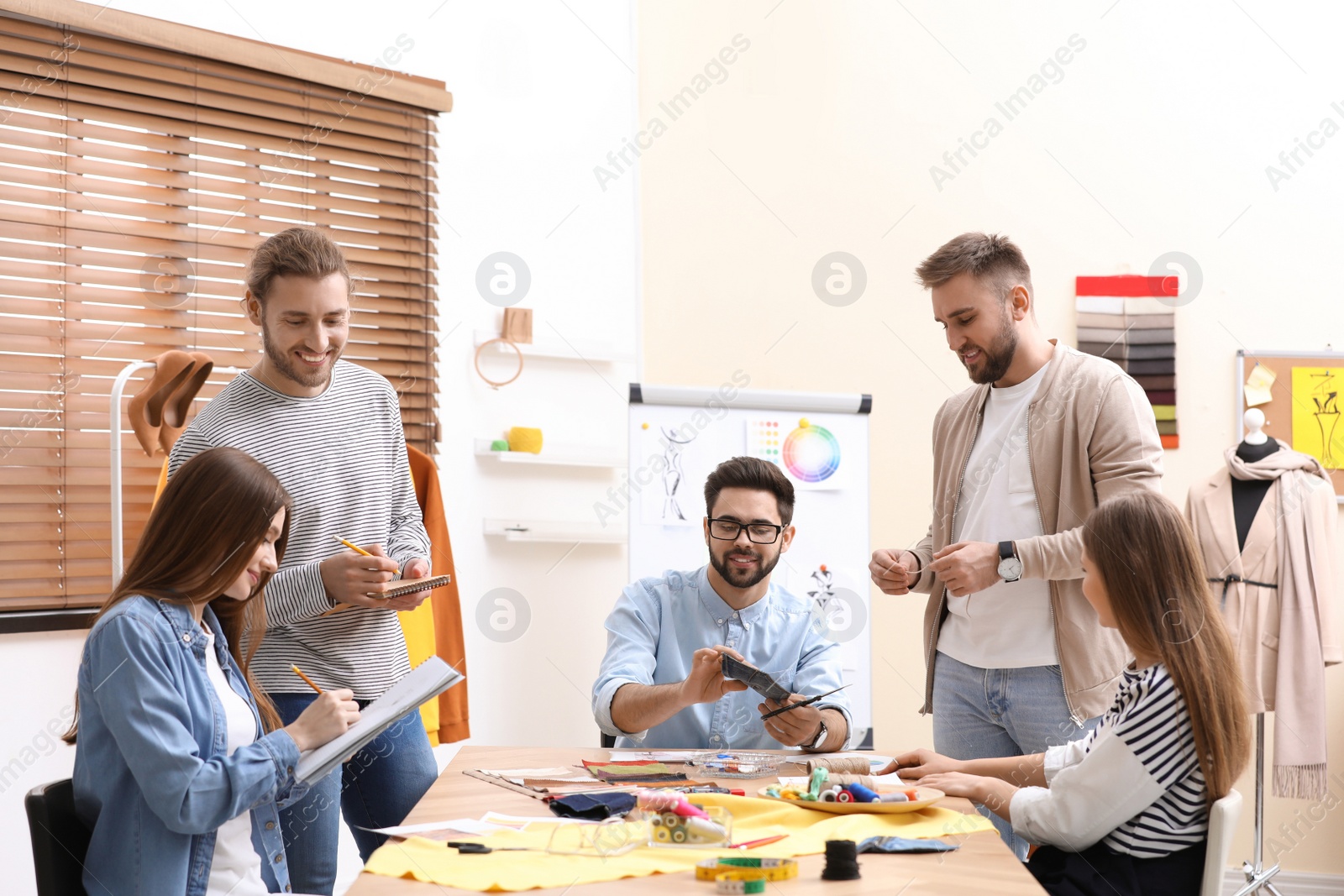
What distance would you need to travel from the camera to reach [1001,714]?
7.04 feet

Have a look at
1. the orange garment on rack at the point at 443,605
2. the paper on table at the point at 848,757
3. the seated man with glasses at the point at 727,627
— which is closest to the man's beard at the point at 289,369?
the seated man with glasses at the point at 727,627

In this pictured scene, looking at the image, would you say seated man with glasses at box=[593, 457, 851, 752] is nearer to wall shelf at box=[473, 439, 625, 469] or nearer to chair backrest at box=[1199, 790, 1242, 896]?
chair backrest at box=[1199, 790, 1242, 896]

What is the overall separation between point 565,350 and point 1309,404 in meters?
2.47

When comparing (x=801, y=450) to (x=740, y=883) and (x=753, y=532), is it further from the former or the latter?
(x=740, y=883)

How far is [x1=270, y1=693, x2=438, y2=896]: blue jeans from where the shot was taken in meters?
1.91

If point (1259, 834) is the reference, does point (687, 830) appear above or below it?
above

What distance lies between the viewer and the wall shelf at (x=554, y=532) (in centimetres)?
357

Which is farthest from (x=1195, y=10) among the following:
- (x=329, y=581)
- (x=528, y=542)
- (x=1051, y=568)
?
(x=329, y=581)

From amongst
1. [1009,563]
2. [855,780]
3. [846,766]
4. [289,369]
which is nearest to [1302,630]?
[1009,563]

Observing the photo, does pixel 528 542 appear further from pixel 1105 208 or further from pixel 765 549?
pixel 1105 208

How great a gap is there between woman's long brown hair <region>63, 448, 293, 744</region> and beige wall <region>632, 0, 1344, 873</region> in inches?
98.9

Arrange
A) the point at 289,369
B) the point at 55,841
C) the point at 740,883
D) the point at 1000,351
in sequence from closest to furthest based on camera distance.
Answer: the point at 740,883 → the point at 55,841 → the point at 289,369 → the point at 1000,351

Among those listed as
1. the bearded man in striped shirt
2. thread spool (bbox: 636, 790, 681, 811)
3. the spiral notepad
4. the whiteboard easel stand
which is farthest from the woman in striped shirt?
the whiteboard easel stand

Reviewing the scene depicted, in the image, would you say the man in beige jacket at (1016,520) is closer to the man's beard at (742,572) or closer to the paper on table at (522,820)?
the man's beard at (742,572)
